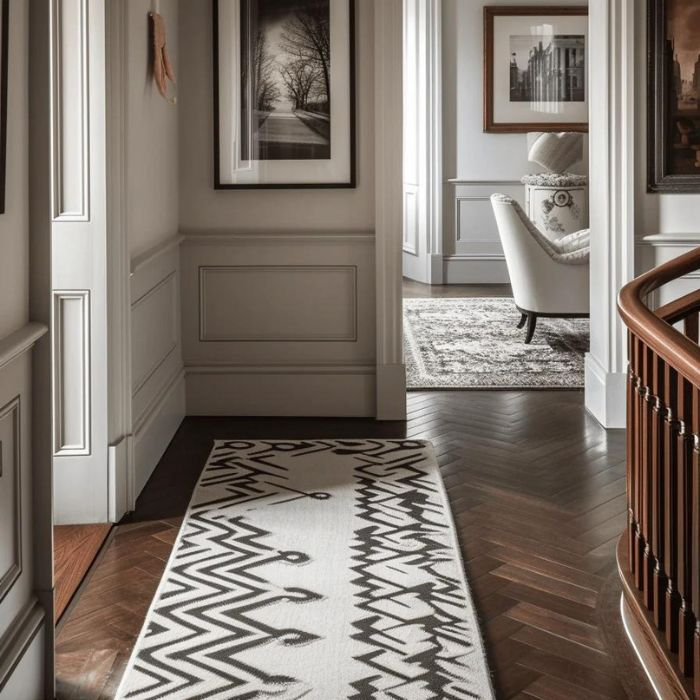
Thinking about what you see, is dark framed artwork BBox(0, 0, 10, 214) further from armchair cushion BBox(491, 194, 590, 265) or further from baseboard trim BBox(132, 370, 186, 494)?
armchair cushion BBox(491, 194, 590, 265)

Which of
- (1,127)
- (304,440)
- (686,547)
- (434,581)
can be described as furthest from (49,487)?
(304,440)

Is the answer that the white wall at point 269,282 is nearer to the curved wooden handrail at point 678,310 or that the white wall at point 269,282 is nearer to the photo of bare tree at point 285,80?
the photo of bare tree at point 285,80

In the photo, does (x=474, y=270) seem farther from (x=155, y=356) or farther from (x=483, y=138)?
(x=155, y=356)

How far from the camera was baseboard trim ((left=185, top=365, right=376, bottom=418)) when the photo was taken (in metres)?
5.56

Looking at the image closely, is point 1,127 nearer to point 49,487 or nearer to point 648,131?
point 49,487

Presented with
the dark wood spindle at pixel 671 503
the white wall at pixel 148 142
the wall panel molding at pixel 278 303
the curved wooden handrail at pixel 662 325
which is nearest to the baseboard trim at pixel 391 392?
the wall panel molding at pixel 278 303

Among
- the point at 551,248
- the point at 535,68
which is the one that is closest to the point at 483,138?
the point at 535,68

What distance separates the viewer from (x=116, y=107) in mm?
3906

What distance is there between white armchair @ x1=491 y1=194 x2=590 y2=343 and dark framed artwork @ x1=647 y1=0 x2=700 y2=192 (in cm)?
197

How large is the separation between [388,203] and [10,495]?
3127 millimetres

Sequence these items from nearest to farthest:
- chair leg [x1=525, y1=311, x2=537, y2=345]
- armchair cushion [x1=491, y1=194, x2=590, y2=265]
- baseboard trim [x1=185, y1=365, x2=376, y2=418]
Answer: baseboard trim [x1=185, y1=365, x2=376, y2=418] → armchair cushion [x1=491, y1=194, x2=590, y2=265] → chair leg [x1=525, y1=311, x2=537, y2=345]

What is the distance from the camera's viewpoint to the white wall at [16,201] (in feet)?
8.11

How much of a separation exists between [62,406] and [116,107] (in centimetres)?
104

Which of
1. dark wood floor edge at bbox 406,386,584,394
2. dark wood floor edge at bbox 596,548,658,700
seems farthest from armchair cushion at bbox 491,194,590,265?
dark wood floor edge at bbox 596,548,658,700
